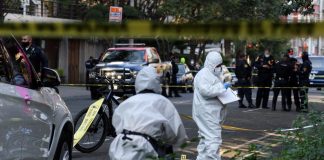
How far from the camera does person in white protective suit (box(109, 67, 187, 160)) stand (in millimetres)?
4988

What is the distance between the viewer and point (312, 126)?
6488 millimetres

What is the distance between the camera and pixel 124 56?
71.2ft

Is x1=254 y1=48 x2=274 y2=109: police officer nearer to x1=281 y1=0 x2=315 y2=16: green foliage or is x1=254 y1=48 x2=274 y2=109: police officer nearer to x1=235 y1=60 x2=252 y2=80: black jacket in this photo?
x1=235 y1=60 x2=252 y2=80: black jacket

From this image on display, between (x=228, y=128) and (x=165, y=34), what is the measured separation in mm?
10062

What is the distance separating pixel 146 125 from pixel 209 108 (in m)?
3.16

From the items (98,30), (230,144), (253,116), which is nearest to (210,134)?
(230,144)

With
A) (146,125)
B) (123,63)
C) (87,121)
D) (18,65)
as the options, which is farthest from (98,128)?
(123,63)

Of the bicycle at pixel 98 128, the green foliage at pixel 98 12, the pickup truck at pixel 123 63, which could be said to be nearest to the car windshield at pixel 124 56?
the pickup truck at pixel 123 63

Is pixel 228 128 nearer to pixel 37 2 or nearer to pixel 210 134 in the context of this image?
pixel 210 134

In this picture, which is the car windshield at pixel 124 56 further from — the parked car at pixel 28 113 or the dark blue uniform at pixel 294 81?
the parked car at pixel 28 113

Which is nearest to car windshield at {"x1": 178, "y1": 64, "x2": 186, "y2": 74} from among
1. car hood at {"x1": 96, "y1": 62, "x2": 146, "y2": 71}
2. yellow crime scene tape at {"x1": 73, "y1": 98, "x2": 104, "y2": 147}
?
car hood at {"x1": 96, "y1": 62, "x2": 146, "y2": 71}

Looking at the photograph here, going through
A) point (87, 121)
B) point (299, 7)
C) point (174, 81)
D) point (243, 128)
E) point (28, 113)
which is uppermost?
point (299, 7)

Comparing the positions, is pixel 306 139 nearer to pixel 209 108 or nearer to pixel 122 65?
pixel 209 108

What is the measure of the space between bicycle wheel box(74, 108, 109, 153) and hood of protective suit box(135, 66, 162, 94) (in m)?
4.07
